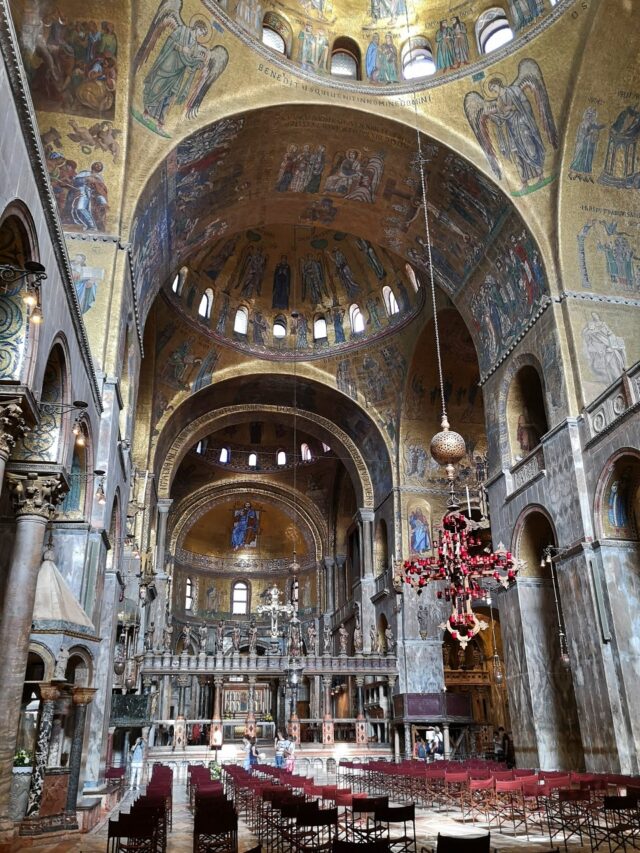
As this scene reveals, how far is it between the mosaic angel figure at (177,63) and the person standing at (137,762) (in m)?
14.9

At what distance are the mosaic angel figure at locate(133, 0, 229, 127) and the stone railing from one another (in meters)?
14.8

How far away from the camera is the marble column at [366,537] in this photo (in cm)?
2595

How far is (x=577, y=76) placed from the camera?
49.2 ft

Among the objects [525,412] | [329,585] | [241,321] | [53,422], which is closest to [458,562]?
[53,422]

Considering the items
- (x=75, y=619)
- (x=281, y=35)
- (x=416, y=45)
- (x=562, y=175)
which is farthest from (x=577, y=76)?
(x=75, y=619)

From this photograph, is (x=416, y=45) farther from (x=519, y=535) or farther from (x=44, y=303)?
(x=44, y=303)

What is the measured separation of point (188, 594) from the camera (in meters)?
33.6

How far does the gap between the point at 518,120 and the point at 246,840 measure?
603 inches

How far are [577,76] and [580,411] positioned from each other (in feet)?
24.1

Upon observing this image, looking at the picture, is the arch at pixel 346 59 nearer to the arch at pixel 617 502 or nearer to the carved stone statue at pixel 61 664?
the arch at pixel 617 502

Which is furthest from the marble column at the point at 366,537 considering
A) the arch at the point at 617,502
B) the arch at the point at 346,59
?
the arch at the point at 346,59

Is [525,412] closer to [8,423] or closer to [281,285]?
[281,285]

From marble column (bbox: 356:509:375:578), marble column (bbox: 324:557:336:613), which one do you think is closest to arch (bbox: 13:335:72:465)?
marble column (bbox: 356:509:375:578)

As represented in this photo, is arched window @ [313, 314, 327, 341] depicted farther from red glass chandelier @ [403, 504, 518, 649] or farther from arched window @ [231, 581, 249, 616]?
red glass chandelier @ [403, 504, 518, 649]
